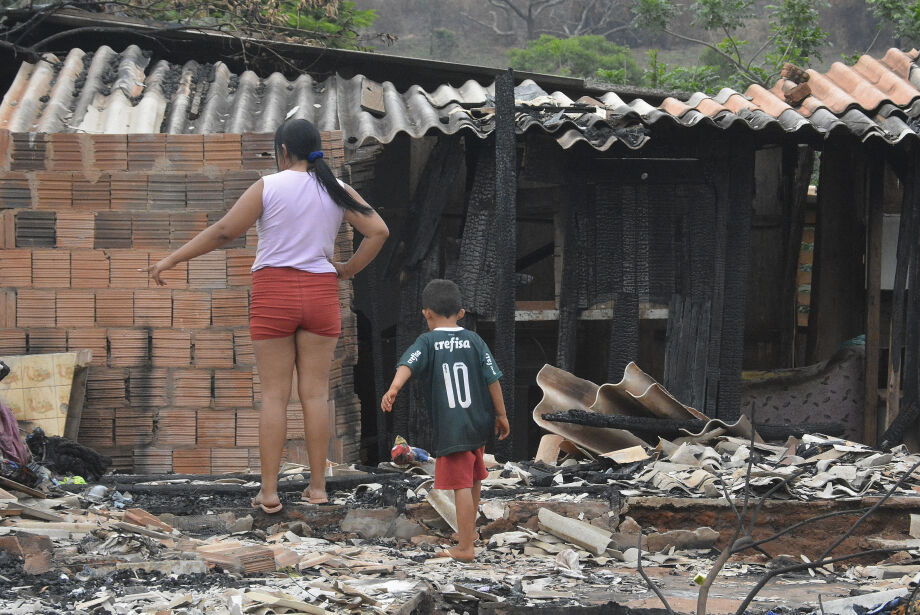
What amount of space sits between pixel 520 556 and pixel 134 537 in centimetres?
186

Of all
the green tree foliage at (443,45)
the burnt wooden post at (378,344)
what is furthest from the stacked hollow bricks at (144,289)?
the green tree foliage at (443,45)

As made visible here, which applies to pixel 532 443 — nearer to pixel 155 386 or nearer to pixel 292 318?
pixel 155 386

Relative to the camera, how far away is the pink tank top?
4.72 meters

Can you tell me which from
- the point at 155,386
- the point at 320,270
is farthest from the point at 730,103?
the point at 155,386

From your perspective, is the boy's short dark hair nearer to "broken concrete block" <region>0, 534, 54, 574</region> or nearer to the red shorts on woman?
the red shorts on woman

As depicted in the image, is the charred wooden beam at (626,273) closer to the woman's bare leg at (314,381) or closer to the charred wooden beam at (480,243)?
the charred wooden beam at (480,243)

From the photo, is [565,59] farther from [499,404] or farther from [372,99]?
[499,404]

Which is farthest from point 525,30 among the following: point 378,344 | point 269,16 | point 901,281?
point 378,344

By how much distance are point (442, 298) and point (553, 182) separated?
9.08ft

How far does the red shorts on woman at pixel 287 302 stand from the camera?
15.5ft

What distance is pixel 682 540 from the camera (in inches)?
213

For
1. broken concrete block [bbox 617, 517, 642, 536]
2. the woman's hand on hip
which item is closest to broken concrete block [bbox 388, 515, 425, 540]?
broken concrete block [bbox 617, 517, 642, 536]

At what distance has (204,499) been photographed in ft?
17.5

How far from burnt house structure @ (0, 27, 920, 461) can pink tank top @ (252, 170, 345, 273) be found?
1.79 metres
